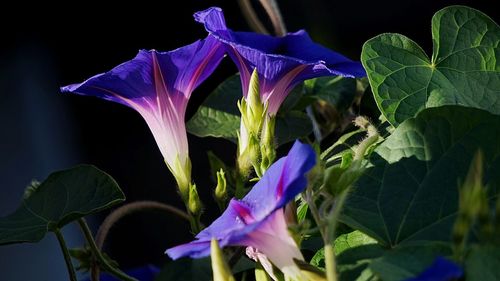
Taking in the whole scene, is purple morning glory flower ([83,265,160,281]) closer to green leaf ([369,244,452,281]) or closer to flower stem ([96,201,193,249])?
flower stem ([96,201,193,249])

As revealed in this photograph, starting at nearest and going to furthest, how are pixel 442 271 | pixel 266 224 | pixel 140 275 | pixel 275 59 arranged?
pixel 442 271 < pixel 266 224 < pixel 275 59 < pixel 140 275

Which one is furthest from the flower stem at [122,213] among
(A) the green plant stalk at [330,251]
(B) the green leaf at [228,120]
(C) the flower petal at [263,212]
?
(A) the green plant stalk at [330,251]

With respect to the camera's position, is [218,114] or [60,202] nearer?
[60,202]

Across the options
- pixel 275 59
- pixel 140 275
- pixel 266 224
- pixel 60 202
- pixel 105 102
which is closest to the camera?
pixel 266 224

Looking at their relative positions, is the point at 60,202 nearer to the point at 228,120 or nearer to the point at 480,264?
the point at 228,120

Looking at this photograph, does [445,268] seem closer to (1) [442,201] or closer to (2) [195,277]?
(1) [442,201]

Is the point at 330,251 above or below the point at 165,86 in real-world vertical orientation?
below

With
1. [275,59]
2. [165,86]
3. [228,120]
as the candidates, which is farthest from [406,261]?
[228,120]
